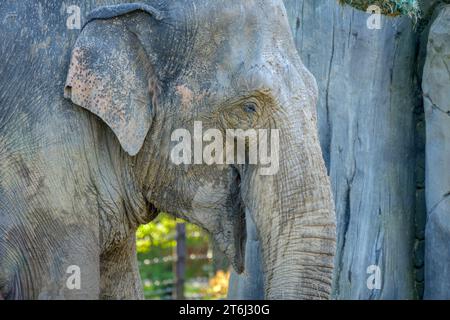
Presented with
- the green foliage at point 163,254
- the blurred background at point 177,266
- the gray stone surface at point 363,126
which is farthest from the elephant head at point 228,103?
the green foliage at point 163,254

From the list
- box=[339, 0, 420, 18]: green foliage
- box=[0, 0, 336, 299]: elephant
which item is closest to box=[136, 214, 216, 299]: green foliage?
box=[339, 0, 420, 18]: green foliage

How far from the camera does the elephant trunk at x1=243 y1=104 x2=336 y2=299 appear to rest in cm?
415

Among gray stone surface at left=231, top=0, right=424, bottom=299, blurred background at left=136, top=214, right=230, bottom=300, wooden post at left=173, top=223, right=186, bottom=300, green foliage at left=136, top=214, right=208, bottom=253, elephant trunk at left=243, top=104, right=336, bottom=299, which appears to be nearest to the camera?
elephant trunk at left=243, top=104, right=336, bottom=299

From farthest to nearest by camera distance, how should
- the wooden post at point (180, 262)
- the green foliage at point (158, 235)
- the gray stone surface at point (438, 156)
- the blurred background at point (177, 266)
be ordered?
the green foliage at point (158, 235), the wooden post at point (180, 262), the blurred background at point (177, 266), the gray stone surface at point (438, 156)

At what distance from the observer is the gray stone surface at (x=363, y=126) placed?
6.40 m

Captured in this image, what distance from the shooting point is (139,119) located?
14.0ft

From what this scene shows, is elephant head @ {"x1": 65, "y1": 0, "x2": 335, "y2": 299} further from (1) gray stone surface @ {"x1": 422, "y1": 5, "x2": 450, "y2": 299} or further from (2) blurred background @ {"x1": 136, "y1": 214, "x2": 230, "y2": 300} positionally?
(2) blurred background @ {"x1": 136, "y1": 214, "x2": 230, "y2": 300}

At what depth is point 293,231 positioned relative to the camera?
4.17 metres

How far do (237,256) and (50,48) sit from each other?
3.53ft

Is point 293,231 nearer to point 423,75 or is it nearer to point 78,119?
point 78,119

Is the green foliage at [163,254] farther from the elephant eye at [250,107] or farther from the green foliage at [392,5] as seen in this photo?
the elephant eye at [250,107]

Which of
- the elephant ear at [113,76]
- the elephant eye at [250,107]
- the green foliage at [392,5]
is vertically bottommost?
the elephant eye at [250,107]

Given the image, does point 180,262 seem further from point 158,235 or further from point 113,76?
point 113,76

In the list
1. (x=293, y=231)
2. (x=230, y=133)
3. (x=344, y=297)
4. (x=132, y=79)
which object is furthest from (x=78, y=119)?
(x=344, y=297)
